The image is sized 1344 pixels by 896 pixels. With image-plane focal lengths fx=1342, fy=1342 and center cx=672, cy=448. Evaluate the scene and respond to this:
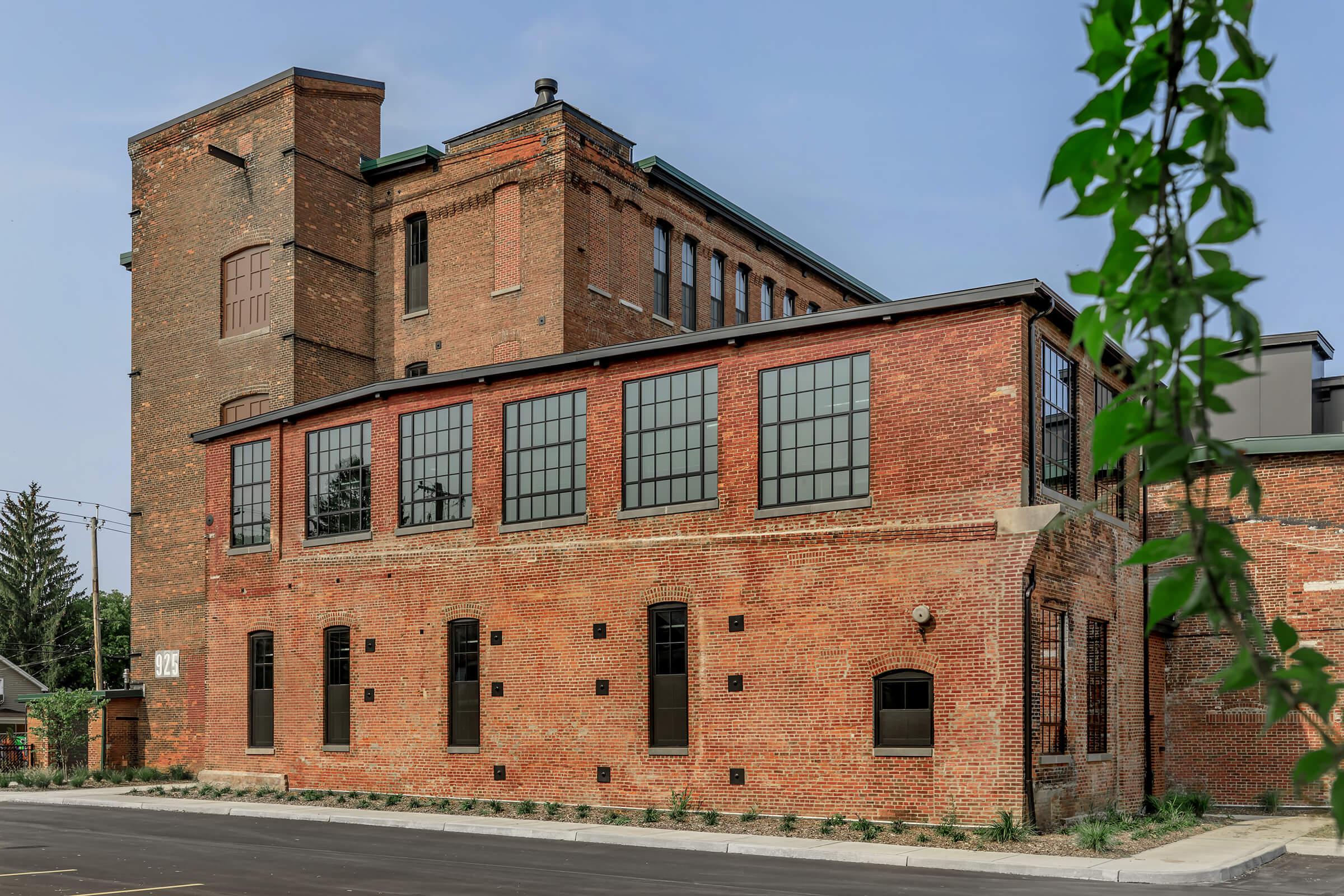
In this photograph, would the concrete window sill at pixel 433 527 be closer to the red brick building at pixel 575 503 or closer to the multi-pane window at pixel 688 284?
the red brick building at pixel 575 503

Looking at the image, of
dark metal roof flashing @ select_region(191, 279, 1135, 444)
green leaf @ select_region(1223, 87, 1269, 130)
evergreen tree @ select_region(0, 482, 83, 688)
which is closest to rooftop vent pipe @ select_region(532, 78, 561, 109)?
dark metal roof flashing @ select_region(191, 279, 1135, 444)

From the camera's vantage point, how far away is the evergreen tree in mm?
82125

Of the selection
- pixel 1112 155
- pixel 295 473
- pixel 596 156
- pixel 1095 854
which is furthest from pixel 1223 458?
pixel 596 156

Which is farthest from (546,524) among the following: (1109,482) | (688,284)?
(688,284)

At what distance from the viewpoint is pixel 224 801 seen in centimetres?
2894

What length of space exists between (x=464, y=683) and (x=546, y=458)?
5.02 m

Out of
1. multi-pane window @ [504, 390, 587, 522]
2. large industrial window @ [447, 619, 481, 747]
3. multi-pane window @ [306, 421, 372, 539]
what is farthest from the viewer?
multi-pane window @ [306, 421, 372, 539]

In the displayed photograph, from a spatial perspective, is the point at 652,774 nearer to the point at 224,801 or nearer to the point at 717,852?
the point at 717,852

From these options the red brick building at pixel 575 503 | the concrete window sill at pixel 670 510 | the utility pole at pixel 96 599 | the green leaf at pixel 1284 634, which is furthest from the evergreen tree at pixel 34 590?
the green leaf at pixel 1284 634

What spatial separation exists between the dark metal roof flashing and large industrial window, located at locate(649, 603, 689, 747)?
16.1ft

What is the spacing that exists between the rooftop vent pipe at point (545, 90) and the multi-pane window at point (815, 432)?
55.2ft

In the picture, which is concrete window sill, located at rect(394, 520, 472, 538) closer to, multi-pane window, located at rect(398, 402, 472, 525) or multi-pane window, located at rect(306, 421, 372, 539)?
multi-pane window, located at rect(398, 402, 472, 525)

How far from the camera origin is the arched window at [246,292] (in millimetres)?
38062

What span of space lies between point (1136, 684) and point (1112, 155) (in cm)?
2677
